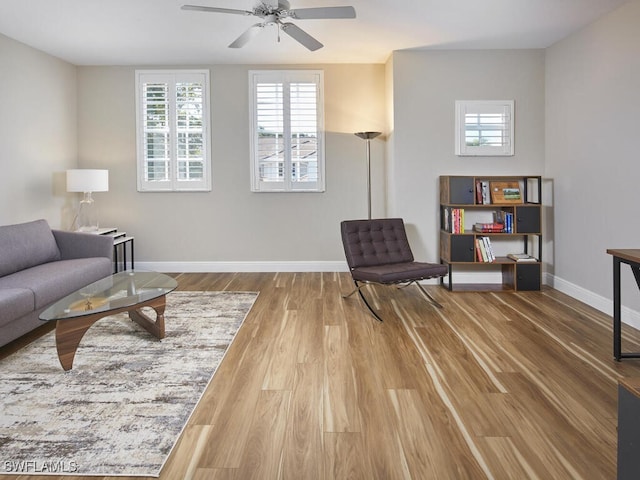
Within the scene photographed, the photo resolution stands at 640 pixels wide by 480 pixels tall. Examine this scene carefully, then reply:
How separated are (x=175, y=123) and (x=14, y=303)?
347 cm

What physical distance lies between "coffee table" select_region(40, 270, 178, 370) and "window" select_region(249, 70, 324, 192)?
2.54 metres

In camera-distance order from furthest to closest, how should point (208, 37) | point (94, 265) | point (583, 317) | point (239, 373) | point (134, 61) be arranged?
point (134, 61) < point (208, 37) < point (94, 265) < point (583, 317) < point (239, 373)

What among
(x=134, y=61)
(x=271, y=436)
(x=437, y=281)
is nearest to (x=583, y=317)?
(x=437, y=281)

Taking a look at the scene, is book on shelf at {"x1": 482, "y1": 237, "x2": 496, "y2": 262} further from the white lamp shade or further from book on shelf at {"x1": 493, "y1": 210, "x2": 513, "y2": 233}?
the white lamp shade

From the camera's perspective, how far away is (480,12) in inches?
160

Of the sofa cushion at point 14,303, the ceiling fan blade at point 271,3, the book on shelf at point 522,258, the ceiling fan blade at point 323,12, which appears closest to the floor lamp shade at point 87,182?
the sofa cushion at point 14,303

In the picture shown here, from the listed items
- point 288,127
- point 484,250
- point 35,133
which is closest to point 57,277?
point 35,133

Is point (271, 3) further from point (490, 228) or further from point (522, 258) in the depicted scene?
point (522, 258)

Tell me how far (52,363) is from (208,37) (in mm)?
3521

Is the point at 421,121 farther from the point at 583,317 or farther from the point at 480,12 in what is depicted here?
the point at 583,317

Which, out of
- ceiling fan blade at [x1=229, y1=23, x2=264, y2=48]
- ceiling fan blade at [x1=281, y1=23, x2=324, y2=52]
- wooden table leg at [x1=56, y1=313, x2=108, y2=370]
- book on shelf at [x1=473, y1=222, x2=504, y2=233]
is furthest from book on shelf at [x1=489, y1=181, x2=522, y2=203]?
wooden table leg at [x1=56, y1=313, x2=108, y2=370]

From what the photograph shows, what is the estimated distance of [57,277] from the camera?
3664 mm

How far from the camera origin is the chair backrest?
4.57 m

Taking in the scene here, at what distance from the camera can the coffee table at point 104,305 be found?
108 inches
